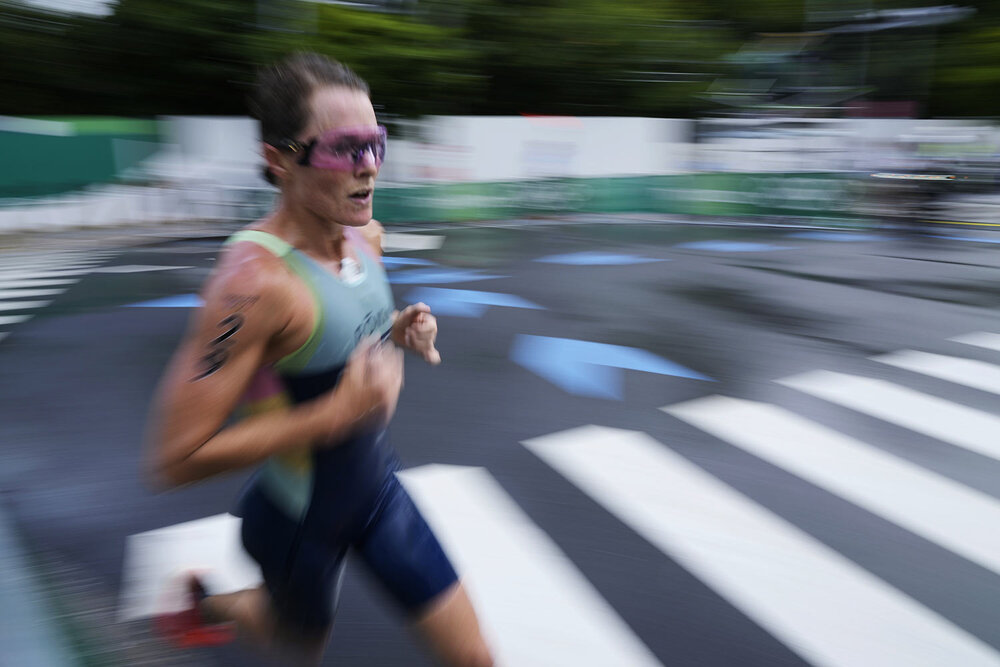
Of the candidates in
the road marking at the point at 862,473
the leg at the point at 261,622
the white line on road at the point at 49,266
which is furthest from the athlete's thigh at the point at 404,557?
the white line on road at the point at 49,266

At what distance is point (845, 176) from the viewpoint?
1884 centimetres

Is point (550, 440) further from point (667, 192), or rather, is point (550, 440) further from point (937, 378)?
point (667, 192)

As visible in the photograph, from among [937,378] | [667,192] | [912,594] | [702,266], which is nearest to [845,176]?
[667,192]

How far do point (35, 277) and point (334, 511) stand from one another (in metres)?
10.8

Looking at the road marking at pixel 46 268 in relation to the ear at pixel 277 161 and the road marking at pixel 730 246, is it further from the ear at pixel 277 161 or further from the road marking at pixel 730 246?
the ear at pixel 277 161

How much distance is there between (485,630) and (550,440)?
6.70ft

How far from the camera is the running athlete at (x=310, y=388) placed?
1812mm

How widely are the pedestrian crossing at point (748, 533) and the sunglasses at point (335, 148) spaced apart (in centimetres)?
175

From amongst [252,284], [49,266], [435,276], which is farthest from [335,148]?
[49,266]

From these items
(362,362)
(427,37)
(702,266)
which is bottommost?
(702,266)

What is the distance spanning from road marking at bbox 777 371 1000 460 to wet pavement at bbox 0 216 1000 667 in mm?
37

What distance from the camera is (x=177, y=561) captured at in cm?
364

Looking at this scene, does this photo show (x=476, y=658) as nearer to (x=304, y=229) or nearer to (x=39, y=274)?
(x=304, y=229)

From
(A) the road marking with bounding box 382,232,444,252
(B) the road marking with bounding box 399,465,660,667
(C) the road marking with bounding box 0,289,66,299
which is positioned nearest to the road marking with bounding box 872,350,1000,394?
(B) the road marking with bounding box 399,465,660,667
